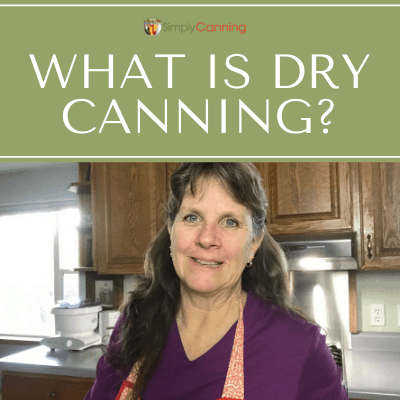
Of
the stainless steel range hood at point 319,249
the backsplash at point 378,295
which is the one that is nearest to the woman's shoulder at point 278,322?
the stainless steel range hood at point 319,249

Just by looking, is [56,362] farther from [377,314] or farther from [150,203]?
[377,314]

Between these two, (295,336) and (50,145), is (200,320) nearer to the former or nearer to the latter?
(295,336)

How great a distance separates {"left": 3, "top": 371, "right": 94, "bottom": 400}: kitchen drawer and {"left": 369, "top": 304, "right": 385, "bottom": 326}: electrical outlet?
1463 millimetres

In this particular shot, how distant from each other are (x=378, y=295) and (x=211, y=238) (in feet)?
5.25

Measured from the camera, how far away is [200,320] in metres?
1.00

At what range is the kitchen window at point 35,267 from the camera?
4293 mm

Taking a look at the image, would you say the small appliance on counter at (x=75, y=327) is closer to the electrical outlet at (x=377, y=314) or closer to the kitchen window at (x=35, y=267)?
the electrical outlet at (x=377, y=314)

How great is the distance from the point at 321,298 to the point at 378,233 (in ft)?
1.82

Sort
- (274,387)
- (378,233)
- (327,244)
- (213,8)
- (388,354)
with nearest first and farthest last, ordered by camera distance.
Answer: (213,8) → (274,387) → (378,233) → (388,354) → (327,244)

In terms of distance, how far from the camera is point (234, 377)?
0.88 metres

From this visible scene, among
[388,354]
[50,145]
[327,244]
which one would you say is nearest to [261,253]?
[50,145]

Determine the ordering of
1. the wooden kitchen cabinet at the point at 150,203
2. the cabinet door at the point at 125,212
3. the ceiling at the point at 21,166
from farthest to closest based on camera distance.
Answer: the ceiling at the point at 21,166, the cabinet door at the point at 125,212, the wooden kitchen cabinet at the point at 150,203

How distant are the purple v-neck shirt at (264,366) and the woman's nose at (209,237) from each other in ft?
0.67

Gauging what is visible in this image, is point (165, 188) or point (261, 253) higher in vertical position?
point (165, 188)
